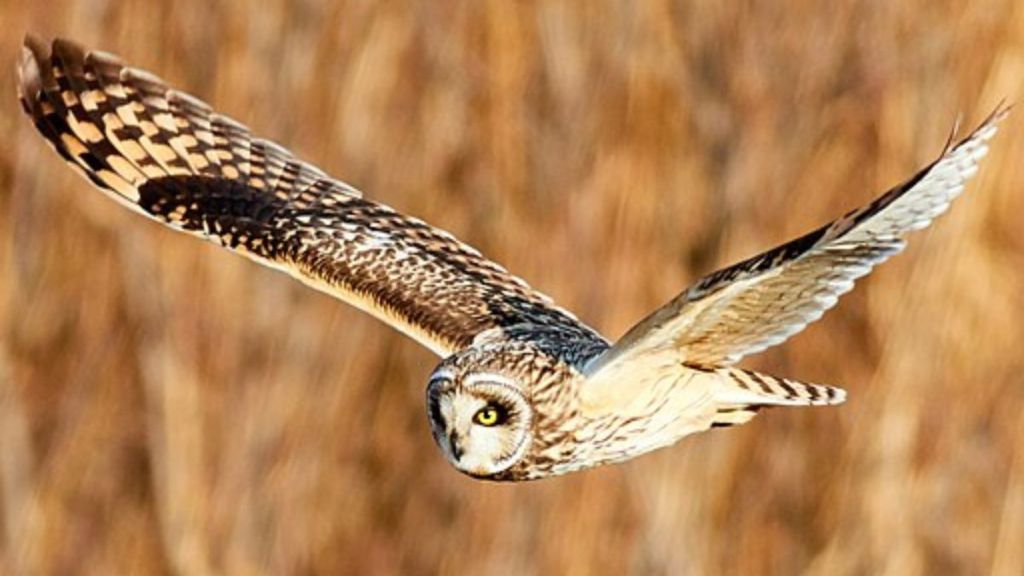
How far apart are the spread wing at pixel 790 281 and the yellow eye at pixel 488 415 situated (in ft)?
0.62

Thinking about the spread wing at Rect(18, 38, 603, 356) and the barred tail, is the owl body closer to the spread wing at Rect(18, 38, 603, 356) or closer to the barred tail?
the barred tail

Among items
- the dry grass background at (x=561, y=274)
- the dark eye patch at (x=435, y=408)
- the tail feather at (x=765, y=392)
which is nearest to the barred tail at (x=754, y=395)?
the tail feather at (x=765, y=392)

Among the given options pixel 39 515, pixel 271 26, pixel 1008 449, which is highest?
pixel 271 26

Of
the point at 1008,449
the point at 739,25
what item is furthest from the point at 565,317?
the point at 1008,449

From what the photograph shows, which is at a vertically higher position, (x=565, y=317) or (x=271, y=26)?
(x=271, y=26)

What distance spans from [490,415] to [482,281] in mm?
930

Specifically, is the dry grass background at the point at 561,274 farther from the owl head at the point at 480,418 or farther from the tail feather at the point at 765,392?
the owl head at the point at 480,418

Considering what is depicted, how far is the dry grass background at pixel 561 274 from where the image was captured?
25.0 ft

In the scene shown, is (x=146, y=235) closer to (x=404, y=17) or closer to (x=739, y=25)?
(x=404, y=17)

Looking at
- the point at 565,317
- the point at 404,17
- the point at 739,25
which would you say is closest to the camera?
the point at 565,317

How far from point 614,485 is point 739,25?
1203 millimetres

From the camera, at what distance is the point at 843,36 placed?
7633mm

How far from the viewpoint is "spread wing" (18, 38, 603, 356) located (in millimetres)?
6156

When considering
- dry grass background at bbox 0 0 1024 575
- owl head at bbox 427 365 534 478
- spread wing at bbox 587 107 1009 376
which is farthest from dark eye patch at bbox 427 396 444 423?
dry grass background at bbox 0 0 1024 575
